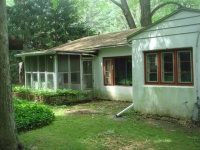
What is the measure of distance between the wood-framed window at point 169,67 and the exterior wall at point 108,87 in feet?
11.2

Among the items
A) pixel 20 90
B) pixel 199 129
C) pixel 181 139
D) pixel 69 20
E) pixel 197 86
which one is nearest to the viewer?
pixel 181 139

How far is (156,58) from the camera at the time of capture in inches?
380

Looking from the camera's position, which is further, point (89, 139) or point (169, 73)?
point (169, 73)

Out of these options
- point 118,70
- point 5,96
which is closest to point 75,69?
point 118,70

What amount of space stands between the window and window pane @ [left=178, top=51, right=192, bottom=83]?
4605 millimetres

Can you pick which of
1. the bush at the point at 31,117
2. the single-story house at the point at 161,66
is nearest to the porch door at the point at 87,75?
the single-story house at the point at 161,66

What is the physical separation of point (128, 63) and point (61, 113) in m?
4.88

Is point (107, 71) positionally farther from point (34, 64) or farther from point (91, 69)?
point (34, 64)

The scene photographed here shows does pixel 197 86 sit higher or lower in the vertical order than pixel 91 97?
higher

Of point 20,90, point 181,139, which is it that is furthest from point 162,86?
point 20,90

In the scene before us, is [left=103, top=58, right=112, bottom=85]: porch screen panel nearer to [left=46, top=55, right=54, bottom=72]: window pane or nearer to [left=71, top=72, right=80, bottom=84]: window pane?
[left=71, top=72, right=80, bottom=84]: window pane

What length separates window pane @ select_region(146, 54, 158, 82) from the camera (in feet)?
31.9

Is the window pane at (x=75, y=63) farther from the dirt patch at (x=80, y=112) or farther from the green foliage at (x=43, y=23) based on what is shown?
the green foliage at (x=43, y=23)

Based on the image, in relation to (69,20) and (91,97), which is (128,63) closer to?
(91,97)
